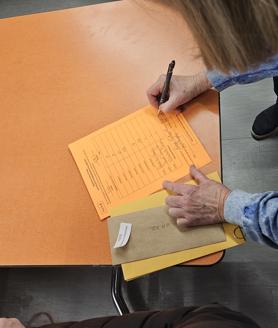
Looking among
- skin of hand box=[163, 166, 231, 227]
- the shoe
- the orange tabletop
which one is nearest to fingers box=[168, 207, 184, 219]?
skin of hand box=[163, 166, 231, 227]

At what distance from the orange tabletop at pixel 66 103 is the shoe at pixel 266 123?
689 mm

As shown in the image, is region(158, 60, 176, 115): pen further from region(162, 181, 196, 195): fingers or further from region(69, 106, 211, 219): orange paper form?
region(162, 181, 196, 195): fingers

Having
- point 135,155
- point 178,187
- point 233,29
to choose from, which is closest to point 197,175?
point 178,187

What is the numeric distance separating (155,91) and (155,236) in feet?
1.20

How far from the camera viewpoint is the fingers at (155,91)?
3.24 feet

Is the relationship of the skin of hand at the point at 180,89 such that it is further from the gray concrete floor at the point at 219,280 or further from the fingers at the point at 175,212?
the gray concrete floor at the point at 219,280

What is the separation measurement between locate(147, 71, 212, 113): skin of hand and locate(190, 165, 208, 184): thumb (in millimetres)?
170

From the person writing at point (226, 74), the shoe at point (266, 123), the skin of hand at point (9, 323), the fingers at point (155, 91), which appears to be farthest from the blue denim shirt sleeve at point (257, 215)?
the shoe at point (266, 123)

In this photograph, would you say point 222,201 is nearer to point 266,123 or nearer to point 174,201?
point 174,201

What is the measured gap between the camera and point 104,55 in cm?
109

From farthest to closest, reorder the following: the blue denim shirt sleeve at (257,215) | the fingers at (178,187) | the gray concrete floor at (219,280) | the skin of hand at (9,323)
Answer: the gray concrete floor at (219,280) < the skin of hand at (9,323) < the fingers at (178,187) < the blue denim shirt sleeve at (257,215)

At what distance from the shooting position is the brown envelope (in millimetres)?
833

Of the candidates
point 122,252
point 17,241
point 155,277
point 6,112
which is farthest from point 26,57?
point 155,277

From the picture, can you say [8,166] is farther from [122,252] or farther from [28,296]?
[28,296]
